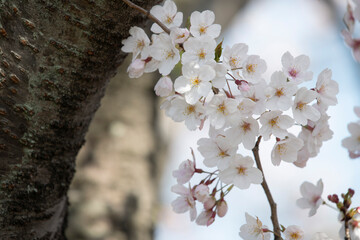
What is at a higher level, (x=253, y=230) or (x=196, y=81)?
(x=196, y=81)

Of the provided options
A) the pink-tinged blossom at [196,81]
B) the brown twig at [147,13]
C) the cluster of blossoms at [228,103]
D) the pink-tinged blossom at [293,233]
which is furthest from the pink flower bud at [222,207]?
the brown twig at [147,13]

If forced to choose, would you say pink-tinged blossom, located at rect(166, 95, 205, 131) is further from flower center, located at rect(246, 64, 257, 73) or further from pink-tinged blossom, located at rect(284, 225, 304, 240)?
pink-tinged blossom, located at rect(284, 225, 304, 240)

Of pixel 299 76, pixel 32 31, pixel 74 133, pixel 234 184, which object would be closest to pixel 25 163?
pixel 74 133

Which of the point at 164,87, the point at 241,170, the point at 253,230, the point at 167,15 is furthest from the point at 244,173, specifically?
the point at 167,15

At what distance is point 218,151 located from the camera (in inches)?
27.8

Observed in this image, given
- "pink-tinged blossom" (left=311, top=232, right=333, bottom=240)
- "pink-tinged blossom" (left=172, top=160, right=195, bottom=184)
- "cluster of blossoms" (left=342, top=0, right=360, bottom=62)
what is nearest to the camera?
"cluster of blossoms" (left=342, top=0, right=360, bottom=62)

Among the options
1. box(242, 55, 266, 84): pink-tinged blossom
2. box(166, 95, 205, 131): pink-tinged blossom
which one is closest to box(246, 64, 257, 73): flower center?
box(242, 55, 266, 84): pink-tinged blossom

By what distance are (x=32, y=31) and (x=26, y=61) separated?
0.05 meters

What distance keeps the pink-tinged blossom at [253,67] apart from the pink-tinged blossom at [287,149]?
122 millimetres

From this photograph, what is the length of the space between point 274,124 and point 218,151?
0.35ft

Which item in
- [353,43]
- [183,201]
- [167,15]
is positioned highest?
[353,43]

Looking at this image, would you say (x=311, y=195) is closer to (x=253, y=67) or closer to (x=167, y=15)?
(x=253, y=67)

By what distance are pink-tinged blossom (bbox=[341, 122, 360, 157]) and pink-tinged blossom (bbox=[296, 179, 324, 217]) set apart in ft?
0.31

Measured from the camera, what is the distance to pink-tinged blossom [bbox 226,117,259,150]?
671 millimetres
